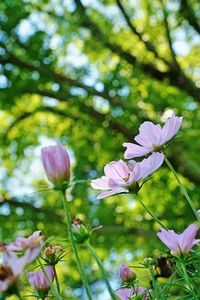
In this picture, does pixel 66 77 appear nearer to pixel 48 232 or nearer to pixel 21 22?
pixel 21 22

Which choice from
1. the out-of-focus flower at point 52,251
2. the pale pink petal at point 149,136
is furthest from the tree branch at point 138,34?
the out-of-focus flower at point 52,251

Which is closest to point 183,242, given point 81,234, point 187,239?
point 187,239

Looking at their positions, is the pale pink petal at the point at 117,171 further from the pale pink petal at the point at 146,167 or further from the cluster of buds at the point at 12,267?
the cluster of buds at the point at 12,267

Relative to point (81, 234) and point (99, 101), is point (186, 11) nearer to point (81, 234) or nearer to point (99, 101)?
point (99, 101)

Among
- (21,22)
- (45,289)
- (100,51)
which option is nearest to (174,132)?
(45,289)

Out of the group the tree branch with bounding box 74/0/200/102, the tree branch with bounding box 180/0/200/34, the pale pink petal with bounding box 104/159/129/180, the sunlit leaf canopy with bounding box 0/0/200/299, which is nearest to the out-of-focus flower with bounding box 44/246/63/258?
the pale pink petal with bounding box 104/159/129/180
